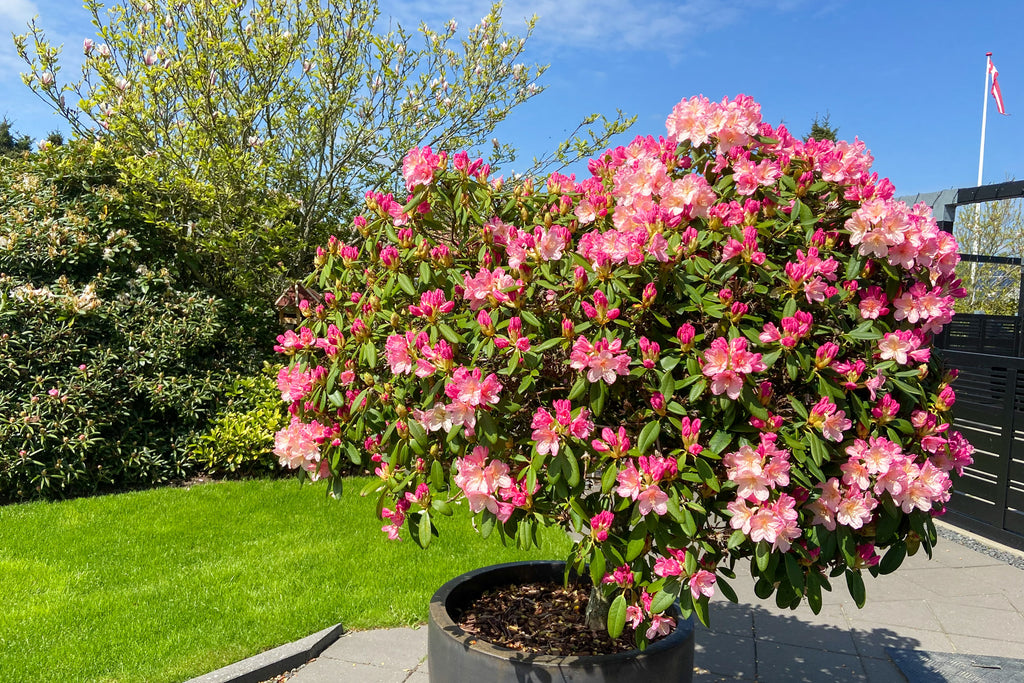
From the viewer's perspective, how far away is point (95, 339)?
652 cm

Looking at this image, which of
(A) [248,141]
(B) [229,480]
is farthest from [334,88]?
(B) [229,480]

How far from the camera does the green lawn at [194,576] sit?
336cm

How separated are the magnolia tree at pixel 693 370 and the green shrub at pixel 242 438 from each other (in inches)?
178

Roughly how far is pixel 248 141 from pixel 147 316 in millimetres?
2220

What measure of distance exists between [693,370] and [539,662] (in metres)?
1.00

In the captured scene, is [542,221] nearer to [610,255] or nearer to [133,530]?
[610,255]

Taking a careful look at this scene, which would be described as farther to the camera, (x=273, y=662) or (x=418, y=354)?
(x=273, y=662)

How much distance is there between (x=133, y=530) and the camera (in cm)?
509

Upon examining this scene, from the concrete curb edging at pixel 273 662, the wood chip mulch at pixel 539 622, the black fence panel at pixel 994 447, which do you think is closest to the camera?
the wood chip mulch at pixel 539 622

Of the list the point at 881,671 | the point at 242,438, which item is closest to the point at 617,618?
the point at 881,671

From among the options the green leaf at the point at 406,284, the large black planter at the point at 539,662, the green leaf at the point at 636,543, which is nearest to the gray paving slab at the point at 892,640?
the large black planter at the point at 539,662

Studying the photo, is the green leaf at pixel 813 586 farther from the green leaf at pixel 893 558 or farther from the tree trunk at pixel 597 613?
the tree trunk at pixel 597 613

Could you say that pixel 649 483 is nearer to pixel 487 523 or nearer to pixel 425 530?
pixel 487 523

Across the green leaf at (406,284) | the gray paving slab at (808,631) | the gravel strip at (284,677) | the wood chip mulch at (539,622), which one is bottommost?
the gray paving slab at (808,631)
